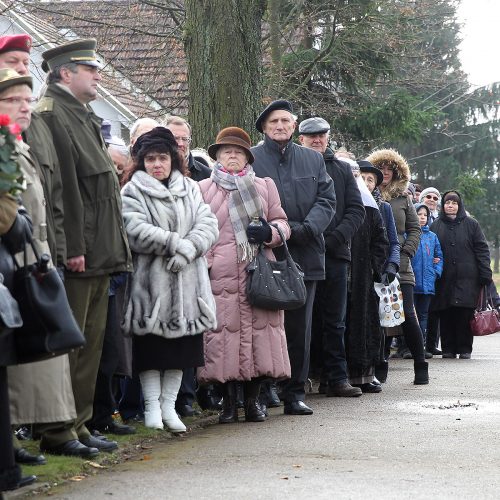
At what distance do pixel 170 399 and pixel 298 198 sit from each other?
2.29 metres

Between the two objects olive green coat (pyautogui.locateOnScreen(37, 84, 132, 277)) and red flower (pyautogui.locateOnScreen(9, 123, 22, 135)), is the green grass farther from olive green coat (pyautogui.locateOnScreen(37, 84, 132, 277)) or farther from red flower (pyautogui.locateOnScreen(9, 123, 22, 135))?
red flower (pyautogui.locateOnScreen(9, 123, 22, 135))

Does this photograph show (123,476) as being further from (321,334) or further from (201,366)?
(321,334)

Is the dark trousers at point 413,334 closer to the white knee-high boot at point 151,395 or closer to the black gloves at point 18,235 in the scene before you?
the white knee-high boot at point 151,395

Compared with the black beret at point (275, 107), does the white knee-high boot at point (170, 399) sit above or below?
below

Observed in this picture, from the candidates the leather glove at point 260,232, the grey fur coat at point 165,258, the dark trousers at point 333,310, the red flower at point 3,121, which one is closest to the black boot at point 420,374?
the dark trousers at point 333,310

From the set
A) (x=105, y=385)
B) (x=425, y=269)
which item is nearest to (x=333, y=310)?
(x=105, y=385)

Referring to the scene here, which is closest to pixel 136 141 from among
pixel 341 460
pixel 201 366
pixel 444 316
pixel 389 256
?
pixel 201 366

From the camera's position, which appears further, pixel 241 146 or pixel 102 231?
pixel 241 146

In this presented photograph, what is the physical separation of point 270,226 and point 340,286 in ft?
6.13

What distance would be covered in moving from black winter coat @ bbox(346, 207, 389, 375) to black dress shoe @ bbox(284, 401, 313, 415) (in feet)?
6.68

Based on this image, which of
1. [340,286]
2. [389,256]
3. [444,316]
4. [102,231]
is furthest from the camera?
[444,316]

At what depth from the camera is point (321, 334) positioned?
12000 millimetres

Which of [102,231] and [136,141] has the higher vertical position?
[136,141]

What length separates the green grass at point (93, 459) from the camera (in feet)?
23.2
